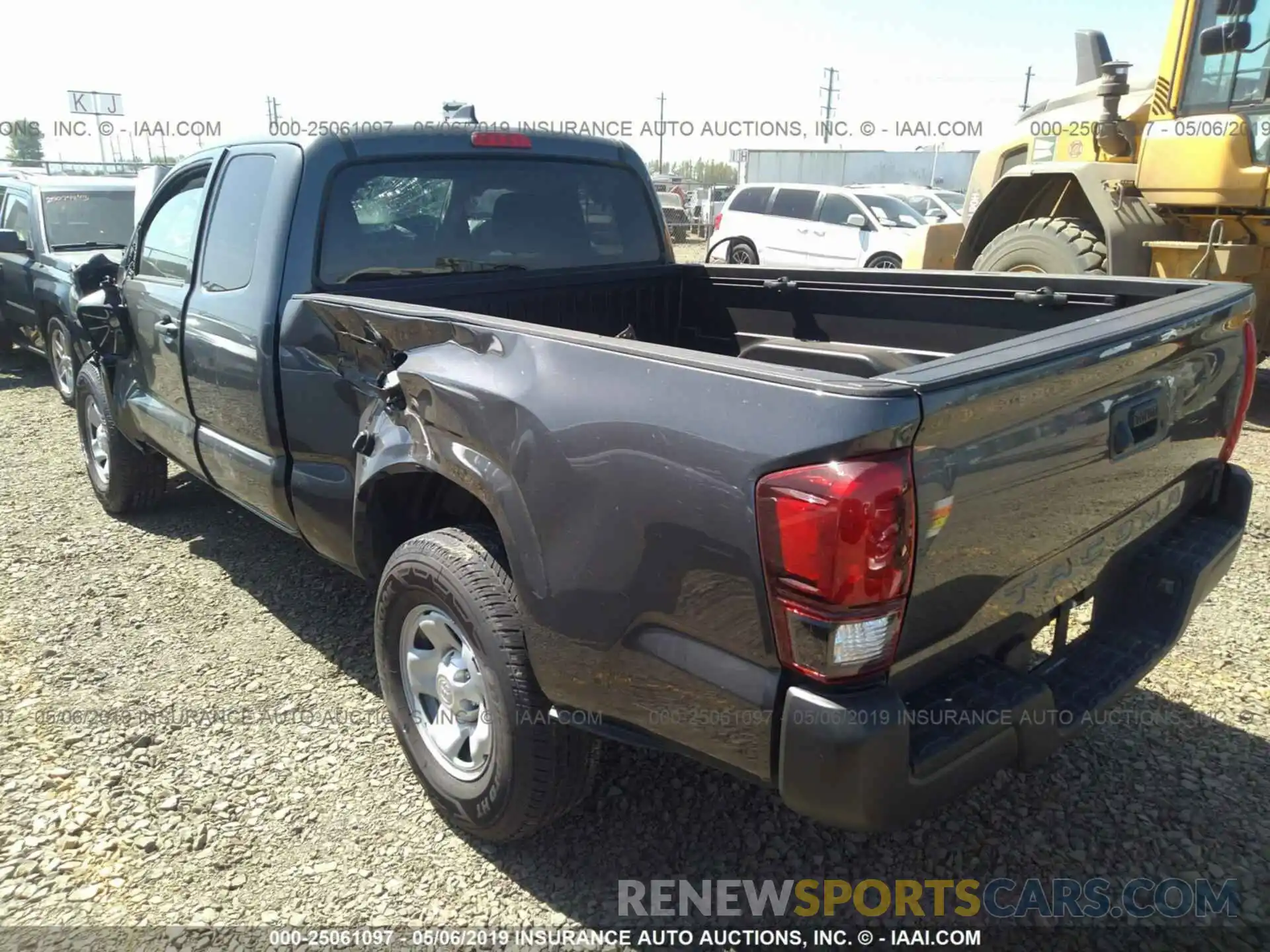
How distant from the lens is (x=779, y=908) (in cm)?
239

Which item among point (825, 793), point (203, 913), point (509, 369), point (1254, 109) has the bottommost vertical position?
point (203, 913)

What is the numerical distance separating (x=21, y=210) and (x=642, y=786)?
8436 millimetres

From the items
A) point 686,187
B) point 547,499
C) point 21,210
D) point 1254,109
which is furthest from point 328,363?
point 686,187

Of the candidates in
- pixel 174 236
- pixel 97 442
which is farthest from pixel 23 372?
pixel 174 236

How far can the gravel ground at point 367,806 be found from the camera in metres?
2.45

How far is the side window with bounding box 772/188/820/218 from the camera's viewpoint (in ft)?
49.5

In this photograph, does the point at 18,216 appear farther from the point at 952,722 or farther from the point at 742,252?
the point at 742,252

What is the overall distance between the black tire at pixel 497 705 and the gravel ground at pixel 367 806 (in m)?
0.21

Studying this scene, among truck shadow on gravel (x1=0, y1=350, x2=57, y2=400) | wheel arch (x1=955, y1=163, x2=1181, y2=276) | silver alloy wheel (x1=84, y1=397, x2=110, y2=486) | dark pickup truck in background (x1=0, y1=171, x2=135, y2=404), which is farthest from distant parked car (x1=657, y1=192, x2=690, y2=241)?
silver alloy wheel (x1=84, y1=397, x2=110, y2=486)

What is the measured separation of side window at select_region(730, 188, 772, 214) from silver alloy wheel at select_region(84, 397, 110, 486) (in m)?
12.4

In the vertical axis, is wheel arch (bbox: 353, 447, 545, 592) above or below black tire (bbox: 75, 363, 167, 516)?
above

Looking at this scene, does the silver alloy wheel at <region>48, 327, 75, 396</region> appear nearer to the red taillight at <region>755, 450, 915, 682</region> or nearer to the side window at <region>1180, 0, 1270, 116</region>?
the red taillight at <region>755, 450, 915, 682</region>

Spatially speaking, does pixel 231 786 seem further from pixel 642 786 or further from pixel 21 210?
pixel 21 210

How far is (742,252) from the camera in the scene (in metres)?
15.6
